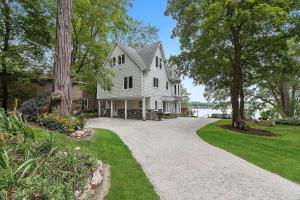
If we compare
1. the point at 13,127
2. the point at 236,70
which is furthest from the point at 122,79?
the point at 13,127

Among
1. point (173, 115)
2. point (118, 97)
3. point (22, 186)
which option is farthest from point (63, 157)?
point (173, 115)

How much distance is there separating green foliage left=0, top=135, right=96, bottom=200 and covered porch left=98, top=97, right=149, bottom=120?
16911 mm

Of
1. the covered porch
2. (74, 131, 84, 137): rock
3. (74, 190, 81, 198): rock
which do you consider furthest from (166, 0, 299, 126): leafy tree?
(74, 190, 81, 198): rock

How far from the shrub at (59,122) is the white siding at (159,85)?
13.0 metres

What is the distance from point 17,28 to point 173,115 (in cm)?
1771

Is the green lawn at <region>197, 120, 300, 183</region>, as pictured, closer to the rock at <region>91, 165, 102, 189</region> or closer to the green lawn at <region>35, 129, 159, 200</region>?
the green lawn at <region>35, 129, 159, 200</region>

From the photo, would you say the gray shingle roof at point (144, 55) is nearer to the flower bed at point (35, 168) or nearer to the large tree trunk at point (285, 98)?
the large tree trunk at point (285, 98)

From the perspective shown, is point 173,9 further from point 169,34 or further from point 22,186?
point 22,186

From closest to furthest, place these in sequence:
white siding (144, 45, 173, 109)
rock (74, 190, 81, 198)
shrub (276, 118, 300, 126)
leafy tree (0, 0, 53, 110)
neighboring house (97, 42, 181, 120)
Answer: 1. rock (74, 190, 81, 198)
2. leafy tree (0, 0, 53, 110)
3. shrub (276, 118, 300, 126)
4. neighboring house (97, 42, 181, 120)
5. white siding (144, 45, 173, 109)

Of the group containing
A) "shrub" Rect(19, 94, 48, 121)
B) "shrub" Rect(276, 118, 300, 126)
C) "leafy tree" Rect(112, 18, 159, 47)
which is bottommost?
→ "shrub" Rect(276, 118, 300, 126)

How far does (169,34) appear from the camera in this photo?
716 inches

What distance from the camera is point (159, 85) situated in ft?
82.2

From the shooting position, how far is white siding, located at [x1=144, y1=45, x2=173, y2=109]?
2266cm

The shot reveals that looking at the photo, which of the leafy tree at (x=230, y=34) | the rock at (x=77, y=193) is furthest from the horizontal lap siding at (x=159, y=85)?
the rock at (x=77, y=193)
